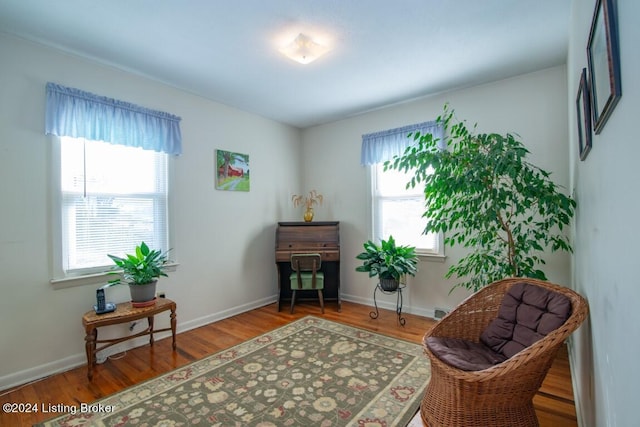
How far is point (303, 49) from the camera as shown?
237 cm

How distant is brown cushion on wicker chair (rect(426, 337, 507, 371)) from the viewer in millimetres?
1529

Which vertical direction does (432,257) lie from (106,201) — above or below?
→ below

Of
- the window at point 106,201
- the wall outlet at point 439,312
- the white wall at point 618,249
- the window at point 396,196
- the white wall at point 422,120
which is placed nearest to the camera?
the white wall at point 618,249

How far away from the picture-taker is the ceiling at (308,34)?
79.6 inches

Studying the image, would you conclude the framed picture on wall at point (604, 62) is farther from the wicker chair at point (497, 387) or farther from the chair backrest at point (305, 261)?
the chair backrest at point (305, 261)

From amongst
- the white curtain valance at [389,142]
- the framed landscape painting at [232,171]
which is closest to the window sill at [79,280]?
the framed landscape painting at [232,171]

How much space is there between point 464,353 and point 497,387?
0.29 meters

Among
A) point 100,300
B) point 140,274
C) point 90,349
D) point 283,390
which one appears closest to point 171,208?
point 140,274

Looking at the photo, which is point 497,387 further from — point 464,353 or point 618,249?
point 618,249

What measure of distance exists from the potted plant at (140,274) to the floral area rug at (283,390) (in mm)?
714

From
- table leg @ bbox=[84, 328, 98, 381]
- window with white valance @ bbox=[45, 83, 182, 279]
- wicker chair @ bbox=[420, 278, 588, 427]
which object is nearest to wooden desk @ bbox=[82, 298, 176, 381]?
table leg @ bbox=[84, 328, 98, 381]

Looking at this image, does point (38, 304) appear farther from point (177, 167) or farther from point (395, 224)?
point (395, 224)

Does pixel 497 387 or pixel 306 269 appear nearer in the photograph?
pixel 497 387

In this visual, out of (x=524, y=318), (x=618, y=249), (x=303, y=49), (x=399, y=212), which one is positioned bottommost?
(x=524, y=318)
